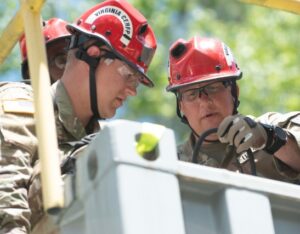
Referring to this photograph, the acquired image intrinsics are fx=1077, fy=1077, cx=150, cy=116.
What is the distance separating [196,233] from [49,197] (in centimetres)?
38

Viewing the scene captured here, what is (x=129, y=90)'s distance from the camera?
4547mm

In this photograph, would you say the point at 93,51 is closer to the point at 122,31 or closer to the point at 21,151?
the point at 122,31

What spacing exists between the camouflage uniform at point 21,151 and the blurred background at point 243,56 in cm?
820

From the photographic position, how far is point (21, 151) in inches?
153

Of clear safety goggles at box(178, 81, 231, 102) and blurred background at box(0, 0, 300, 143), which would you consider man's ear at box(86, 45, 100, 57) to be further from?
blurred background at box(0, 0, 300, 143)

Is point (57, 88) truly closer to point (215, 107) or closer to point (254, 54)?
point (215, 107)

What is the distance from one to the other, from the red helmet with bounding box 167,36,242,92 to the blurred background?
7041 mm

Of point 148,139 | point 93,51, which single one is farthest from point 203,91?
point 148,139

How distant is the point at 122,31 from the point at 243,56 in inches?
387

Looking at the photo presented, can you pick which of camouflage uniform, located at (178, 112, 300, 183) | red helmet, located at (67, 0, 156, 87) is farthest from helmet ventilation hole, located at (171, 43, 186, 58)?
red helmet, located at (67, 0, 156, 87)

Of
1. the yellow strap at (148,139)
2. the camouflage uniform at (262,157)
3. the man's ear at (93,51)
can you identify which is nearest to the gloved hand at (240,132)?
the camouflage uniform at (262,157)

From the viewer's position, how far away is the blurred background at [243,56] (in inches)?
555

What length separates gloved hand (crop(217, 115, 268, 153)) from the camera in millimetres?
4070

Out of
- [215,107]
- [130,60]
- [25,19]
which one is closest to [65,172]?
[25,19]
